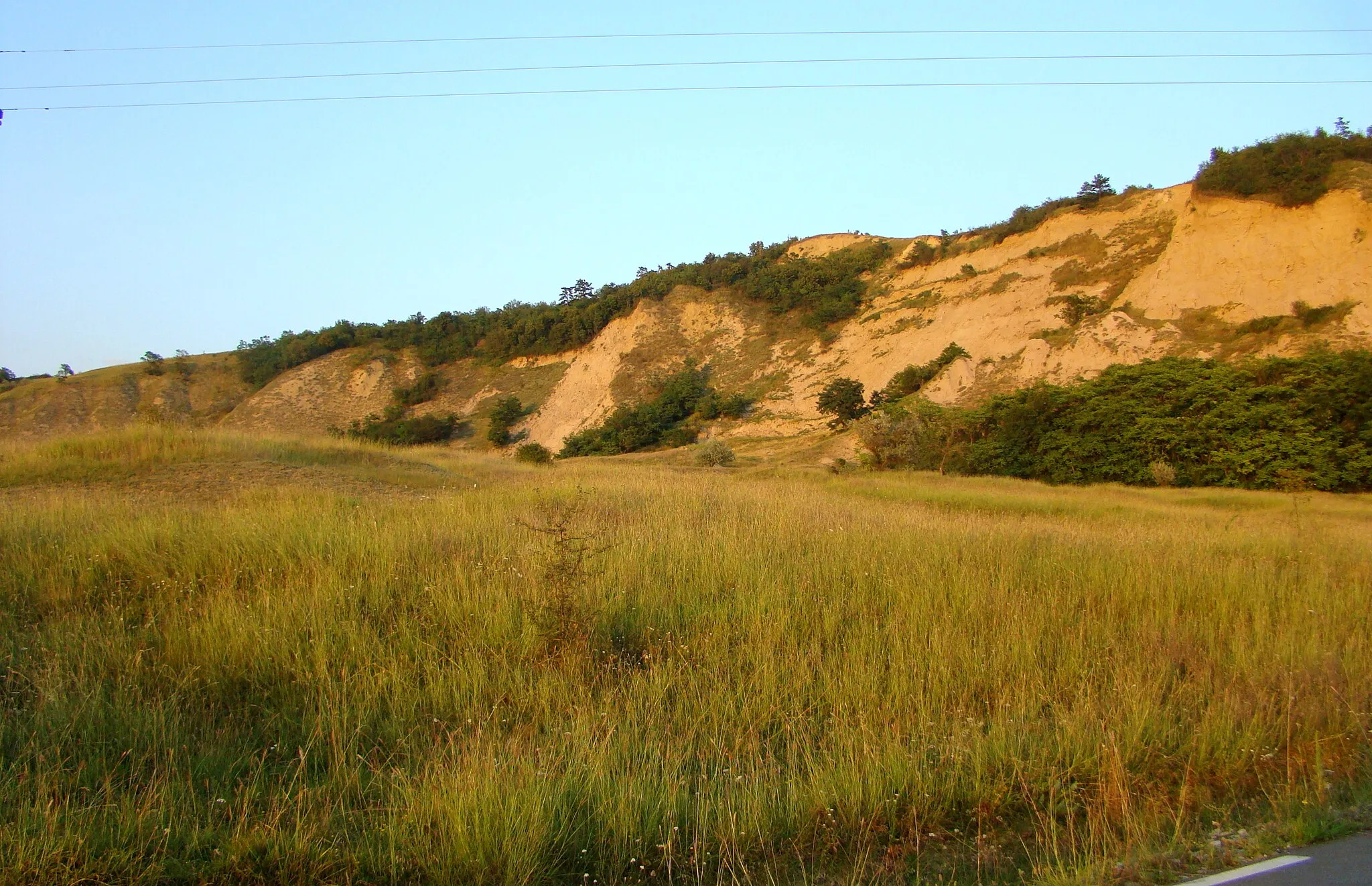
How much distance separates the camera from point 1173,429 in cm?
2925

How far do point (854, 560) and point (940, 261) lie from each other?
58.5 metres

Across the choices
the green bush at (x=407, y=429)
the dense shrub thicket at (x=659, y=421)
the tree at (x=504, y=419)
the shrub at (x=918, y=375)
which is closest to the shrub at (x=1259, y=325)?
the shrub at (x=918, y=375)

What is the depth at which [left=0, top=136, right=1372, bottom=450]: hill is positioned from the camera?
38.9 m

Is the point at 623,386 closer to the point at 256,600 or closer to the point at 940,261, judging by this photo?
the point at 940,261

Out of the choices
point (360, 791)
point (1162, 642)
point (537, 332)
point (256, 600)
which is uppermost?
point (537, 332)

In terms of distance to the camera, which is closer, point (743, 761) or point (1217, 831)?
point (1217, 831)

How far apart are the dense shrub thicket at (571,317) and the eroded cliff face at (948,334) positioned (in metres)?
1.50

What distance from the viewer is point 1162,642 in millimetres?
6125

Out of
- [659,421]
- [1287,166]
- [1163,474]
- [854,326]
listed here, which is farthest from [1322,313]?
[659,421]

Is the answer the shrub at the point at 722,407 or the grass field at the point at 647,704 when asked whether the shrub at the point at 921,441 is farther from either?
the grass field at the point at 647,704

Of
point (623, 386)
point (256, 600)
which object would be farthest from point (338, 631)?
point (623, 386)

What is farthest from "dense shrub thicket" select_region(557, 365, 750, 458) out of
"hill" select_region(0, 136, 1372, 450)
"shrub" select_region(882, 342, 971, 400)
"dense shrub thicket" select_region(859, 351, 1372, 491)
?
"dense shrub thicket" select_region(859, 351, 1372, 491)

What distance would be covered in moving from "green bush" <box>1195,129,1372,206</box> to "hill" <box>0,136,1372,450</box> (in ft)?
0.59

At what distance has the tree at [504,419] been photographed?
58.2 m
